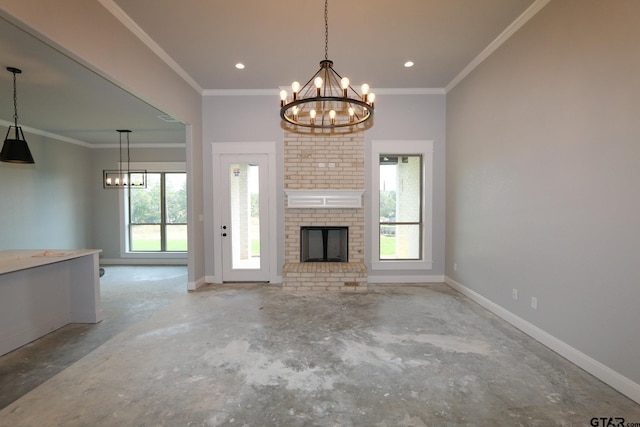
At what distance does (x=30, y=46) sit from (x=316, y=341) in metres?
4.04

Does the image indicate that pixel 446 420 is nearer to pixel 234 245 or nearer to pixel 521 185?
pixel 521 185

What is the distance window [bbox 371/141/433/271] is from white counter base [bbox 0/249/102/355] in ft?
12.9

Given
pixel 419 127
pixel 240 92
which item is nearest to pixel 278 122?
pixel 240 92

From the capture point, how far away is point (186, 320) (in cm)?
340

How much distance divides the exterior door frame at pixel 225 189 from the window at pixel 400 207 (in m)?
1.85

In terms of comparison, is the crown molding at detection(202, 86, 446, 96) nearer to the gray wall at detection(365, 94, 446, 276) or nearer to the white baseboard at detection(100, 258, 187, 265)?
the gray wall at detection(365, 94, 446, 276)

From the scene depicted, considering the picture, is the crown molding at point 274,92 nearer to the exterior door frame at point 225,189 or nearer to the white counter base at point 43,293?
the exterior door frame at point 225,189

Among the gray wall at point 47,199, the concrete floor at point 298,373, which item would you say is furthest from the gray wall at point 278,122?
the gray wall at point 47,199

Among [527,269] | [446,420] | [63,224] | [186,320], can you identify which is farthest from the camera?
[63,224]

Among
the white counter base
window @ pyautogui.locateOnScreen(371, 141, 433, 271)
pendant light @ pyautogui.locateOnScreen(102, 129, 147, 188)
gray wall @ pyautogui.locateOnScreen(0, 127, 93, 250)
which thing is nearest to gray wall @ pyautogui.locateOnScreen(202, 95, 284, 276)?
window @ pyautogui.locateOnScreen(371, 141, 433, 271)

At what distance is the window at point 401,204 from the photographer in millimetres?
4883

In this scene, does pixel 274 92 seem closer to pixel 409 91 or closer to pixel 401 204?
pixel 409 91

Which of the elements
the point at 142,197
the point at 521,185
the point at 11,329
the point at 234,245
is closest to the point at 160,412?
the point at 11,329

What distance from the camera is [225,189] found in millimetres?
4898
